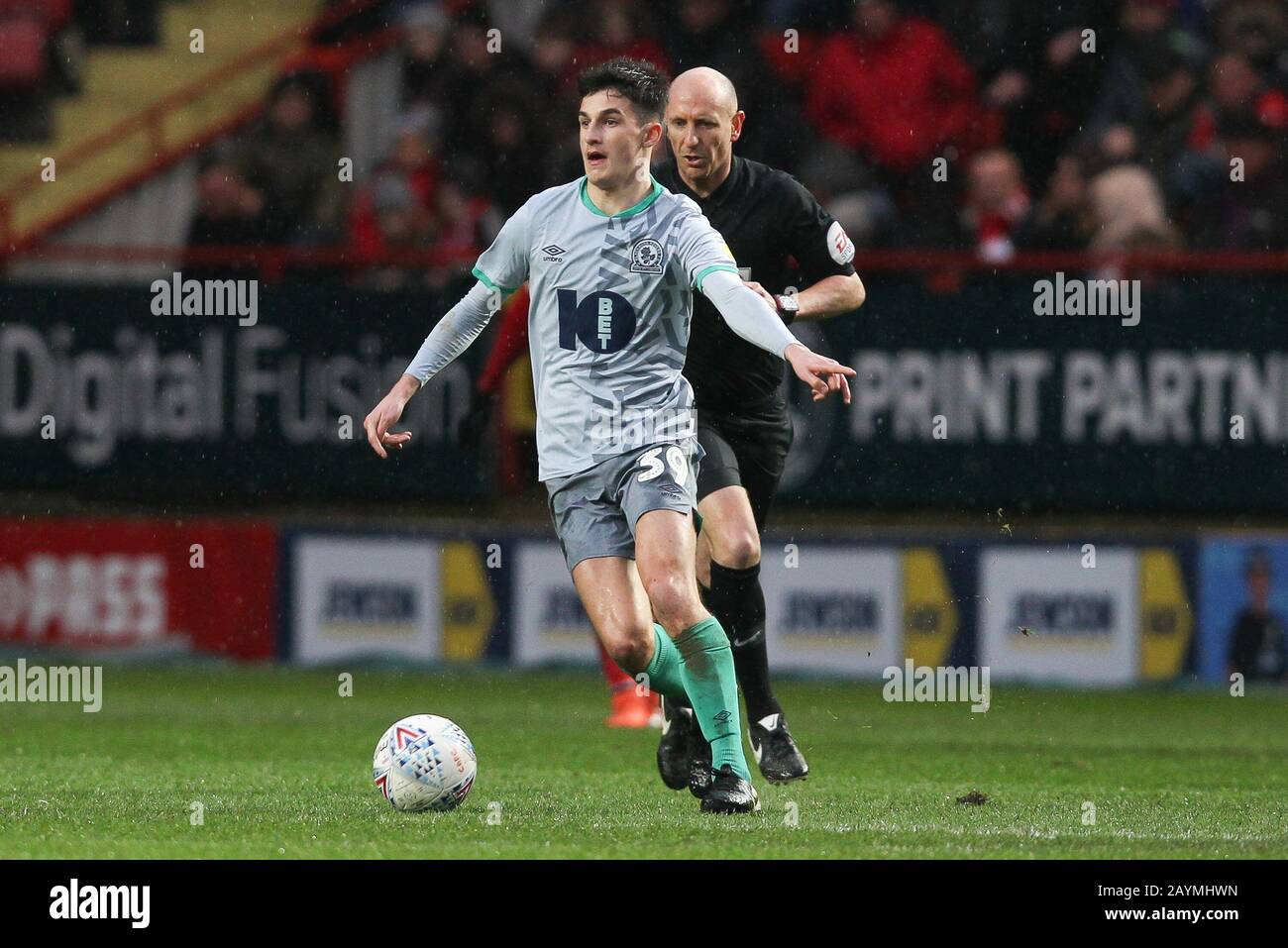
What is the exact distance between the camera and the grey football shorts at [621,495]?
6.65m

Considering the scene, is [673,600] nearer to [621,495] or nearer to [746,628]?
[621,495]

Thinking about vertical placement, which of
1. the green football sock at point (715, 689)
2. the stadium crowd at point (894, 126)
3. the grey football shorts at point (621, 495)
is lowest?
the green football sock at point (715, 689)

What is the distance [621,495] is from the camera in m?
6.74

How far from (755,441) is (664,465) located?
1.31 metres

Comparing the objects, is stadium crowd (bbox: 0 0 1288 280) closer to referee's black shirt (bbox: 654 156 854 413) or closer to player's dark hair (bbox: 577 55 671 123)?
referee's black shirt (bbox: 654 156 854 413)

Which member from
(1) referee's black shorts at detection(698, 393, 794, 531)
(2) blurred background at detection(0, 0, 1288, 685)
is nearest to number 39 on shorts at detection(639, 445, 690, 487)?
(1) referee's black shorts at detection(698, 393, 794, 531)

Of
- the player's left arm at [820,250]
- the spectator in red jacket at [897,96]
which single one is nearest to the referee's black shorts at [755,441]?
the player's left arm at [820,250]

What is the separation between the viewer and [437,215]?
13.5m

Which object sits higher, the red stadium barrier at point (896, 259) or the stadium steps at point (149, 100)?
the stadium steps at point (149, 100)

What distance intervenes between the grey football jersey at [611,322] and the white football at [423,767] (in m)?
0.89

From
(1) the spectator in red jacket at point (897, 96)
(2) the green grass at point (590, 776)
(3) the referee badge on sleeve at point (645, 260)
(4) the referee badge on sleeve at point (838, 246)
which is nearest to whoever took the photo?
(2) the green grass at point (590, 776)

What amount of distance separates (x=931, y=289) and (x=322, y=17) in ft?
18.1

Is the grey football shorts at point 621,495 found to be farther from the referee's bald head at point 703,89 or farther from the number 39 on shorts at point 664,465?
the referee's bald head at point 703,89
